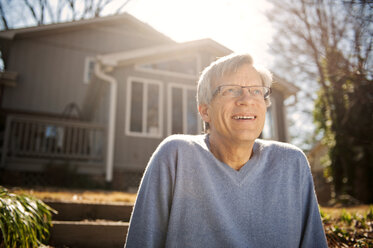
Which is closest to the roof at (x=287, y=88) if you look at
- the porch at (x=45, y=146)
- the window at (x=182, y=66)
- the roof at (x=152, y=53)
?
the roof at (x=152, y=53)

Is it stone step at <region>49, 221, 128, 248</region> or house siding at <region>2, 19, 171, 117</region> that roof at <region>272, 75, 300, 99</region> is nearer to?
house siding at <region>2, 19, 171, 117</region>

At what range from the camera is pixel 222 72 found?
169 centimetres

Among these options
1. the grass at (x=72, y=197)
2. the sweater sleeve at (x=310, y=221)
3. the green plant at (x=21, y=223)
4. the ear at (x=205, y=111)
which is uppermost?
the ear at (x=205, y=111)

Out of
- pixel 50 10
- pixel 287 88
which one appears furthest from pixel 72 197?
pixel 50 10

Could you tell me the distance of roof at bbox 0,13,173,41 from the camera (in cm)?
998

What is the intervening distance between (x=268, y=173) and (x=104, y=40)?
11.7 metres

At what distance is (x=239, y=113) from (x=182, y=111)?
7.68 metres

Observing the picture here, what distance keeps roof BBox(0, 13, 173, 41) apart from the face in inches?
417

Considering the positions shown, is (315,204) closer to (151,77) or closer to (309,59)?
(309,59)

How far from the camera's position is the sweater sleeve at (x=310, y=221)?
1.61 m

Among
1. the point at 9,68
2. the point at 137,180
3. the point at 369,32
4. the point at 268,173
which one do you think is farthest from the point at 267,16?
the point at 9,68

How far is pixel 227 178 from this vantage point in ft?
5.06

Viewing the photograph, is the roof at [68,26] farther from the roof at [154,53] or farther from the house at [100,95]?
the roof at [154,53]

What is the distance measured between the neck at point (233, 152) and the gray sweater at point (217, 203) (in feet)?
0.16
